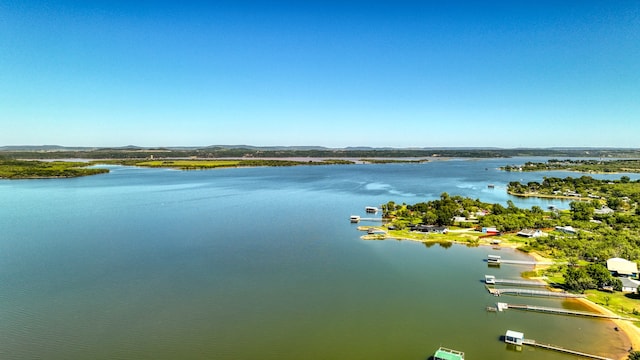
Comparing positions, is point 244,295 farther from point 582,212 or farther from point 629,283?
point 582,212

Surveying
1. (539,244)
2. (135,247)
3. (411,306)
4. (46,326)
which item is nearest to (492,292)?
(411,306)

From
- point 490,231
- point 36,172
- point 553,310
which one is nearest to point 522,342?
point 553,310

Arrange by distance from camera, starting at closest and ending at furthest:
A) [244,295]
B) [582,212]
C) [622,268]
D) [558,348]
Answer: [558,348] → [244,295] → [622,268] → [582,212]

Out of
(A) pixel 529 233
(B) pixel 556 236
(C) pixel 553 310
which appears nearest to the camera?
(C) pixel 553 310

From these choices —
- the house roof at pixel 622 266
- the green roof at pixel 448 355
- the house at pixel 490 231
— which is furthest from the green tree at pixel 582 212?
the green roof at pixel 448 355

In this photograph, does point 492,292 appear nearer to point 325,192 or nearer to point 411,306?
point 411,306
